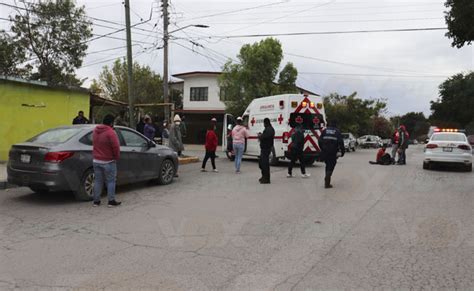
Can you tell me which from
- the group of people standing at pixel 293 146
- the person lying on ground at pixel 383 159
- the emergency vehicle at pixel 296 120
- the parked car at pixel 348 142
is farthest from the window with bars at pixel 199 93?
the group of people standing at pixel 293 146

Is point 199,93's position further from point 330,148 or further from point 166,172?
point 330,148

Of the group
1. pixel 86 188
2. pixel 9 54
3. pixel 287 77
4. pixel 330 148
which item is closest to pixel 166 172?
pixel 86 188

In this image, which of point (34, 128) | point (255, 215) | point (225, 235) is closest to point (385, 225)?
point (255, 215)

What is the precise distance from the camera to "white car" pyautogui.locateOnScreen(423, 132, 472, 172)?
15.0 m

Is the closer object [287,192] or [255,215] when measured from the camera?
[255,215]

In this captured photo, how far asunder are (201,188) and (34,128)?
25.4 ft

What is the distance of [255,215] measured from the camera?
735 centimetres

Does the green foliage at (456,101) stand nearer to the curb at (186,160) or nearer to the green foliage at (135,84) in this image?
the green foliage at (135,84)

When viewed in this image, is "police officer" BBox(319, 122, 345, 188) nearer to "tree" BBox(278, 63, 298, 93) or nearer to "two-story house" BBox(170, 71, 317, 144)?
"tree" BBox(278, 63, 298, 93)

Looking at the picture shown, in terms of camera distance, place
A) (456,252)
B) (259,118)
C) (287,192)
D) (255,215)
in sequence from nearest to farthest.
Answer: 1. (456,252)
2. (255,215)
3. (287,192)
4. (259,118)

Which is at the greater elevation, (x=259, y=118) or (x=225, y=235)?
(x=259, y=118)

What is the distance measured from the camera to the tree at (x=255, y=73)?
2898cm

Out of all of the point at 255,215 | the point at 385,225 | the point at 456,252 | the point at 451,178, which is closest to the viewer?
the point at 456,252

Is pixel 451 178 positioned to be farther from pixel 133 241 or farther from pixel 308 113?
pixel 133 241
